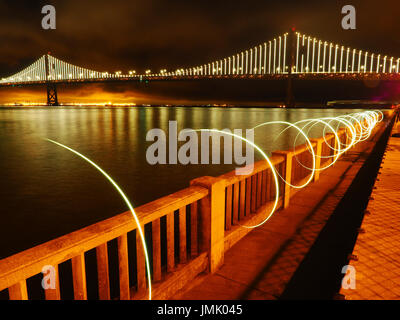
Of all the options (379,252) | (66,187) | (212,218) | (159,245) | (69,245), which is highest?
(69,245)

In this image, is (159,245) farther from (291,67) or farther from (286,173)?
(291,67)

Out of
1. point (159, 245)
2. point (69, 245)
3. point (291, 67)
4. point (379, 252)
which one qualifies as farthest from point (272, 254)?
point (291, 67)

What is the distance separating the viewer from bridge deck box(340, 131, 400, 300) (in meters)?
3.16

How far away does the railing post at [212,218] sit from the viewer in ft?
11.5

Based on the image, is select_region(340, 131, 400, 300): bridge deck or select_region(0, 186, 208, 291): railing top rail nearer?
select_region(0, 186, 208, 291): railing top rail

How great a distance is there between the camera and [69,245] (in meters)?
2.17

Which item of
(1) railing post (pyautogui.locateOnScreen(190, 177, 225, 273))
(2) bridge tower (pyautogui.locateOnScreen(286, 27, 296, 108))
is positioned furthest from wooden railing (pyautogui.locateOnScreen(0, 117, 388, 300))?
(2) bridge tower (pyautogui.locateOnScreen(286, 27, 296, 108))

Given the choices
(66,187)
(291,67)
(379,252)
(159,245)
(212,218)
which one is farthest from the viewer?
(291,67)

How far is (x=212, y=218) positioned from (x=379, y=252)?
80.2 inches

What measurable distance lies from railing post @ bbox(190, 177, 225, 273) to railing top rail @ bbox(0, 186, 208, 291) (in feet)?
1.54

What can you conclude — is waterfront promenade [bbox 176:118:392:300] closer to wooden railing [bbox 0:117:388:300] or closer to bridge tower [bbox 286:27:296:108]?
wooden railing [bbox 0:117:388:300]

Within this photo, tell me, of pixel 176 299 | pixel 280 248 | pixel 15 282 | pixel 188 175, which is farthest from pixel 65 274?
pixel 188 175

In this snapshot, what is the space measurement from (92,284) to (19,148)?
73.6 feet

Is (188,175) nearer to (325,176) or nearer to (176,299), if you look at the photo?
(325,176)
